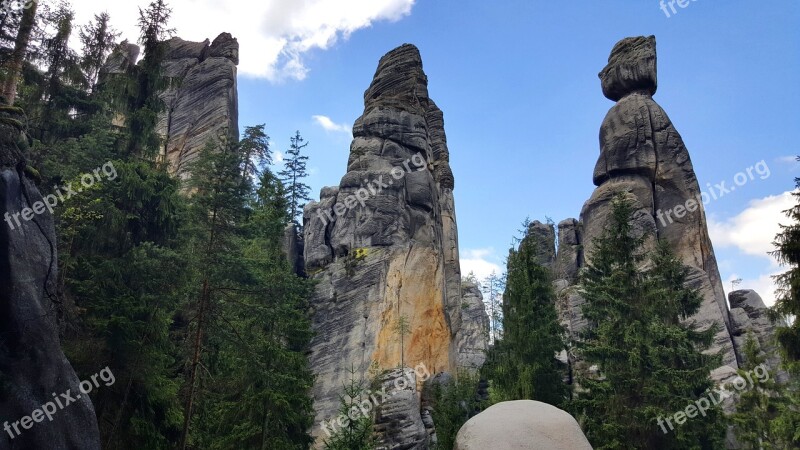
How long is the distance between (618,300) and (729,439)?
9.98 meters

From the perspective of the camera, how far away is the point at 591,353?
2211 cm

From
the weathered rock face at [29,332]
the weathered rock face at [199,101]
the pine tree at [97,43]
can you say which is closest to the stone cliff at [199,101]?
the weathered rock face at [199,101]

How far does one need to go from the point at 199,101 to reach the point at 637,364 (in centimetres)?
4022

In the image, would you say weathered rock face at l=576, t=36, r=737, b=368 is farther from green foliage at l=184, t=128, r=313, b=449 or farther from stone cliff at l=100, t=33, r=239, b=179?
stone cliff at l=100, t=33, r=239, b=179

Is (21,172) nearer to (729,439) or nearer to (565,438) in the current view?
(565,438)

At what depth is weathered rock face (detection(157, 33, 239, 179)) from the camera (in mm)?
47219

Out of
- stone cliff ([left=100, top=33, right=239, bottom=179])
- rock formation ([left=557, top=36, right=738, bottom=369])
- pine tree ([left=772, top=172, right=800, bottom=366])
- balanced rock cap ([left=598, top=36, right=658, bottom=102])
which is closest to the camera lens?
pine tree ([left=772, top=172, right=800, bottom=366])

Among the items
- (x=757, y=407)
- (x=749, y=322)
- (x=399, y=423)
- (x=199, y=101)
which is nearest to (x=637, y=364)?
(x=757, y=407)

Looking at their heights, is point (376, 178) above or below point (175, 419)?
above

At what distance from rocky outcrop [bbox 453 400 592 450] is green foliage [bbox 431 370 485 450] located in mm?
12240

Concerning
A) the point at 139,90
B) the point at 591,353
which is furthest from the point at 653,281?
the point at 139,90

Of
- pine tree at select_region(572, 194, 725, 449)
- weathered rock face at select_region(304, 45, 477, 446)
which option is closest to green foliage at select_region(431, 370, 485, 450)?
weathered rock face at select_region(304, 45, 477, 446)

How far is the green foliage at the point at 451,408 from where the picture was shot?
80.9ft

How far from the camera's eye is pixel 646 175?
4097 centimetres
